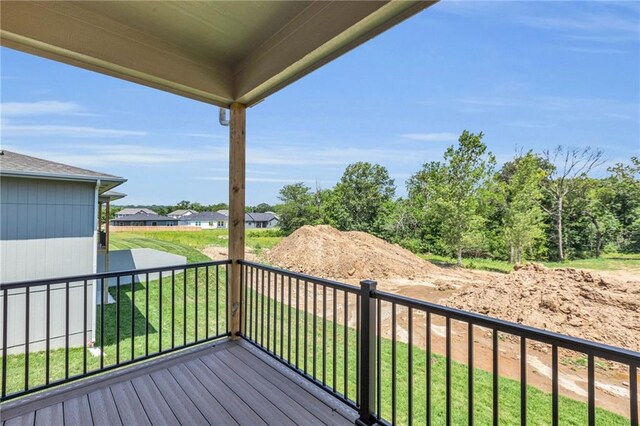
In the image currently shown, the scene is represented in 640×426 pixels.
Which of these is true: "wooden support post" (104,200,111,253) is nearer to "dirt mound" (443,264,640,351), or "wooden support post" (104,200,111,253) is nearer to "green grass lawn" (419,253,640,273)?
"green grass lawn" (419,253,640,273)

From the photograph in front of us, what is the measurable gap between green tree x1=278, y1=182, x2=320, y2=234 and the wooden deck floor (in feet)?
21.0

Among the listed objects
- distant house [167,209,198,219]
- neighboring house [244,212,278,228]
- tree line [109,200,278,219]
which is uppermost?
tree line [109,200,278,219]

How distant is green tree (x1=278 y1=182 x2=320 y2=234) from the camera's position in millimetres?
8758

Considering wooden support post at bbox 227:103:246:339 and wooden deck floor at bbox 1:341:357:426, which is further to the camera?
wooden support post at bbox 227:103:246:339

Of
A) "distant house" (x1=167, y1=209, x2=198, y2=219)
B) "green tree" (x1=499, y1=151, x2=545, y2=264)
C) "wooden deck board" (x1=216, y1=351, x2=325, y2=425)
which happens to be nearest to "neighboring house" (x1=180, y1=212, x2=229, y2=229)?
"distant house" (x1=167, y1=209, x2=198, y2=219)

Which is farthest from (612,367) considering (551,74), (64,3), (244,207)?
(64,3)

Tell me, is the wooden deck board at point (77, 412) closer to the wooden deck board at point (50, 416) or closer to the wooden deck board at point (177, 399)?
the wooden deck board at point (50, 416)

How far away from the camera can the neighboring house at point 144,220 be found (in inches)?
231

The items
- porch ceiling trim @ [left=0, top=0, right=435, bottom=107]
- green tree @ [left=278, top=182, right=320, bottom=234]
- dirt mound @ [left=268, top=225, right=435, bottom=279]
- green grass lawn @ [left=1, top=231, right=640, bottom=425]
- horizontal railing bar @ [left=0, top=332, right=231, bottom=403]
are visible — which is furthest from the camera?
dirt mound @ [left=268, top=225, right=435, bottom=279]

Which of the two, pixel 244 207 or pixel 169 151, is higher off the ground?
pixel 169 151

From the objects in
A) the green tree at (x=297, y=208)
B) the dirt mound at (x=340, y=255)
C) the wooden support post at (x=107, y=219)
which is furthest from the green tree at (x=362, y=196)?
the wooden support post at (x=107, y=219)

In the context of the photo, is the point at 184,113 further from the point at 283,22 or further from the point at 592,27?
the point at 592,27

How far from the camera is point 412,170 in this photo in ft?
24.2

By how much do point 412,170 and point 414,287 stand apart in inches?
138
